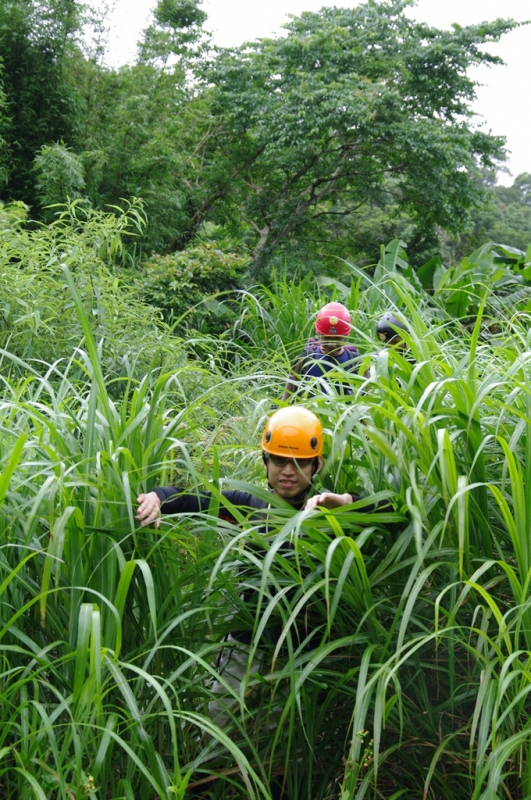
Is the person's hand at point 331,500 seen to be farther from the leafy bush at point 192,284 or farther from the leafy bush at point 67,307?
the leafy bush at point 192,284

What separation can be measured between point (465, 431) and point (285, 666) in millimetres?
826

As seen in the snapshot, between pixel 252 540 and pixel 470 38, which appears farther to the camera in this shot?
pixel 470 38

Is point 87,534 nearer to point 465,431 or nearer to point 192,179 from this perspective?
point 465,431

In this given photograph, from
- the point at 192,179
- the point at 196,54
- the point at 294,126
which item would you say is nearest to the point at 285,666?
the point at 294,126

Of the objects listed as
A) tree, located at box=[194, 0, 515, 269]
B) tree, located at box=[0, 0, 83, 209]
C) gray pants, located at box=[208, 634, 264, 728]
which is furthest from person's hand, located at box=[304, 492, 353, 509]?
tree, located at box=[194, 0, 515, 269]

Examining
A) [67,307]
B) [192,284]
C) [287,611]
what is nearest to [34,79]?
[192,284]

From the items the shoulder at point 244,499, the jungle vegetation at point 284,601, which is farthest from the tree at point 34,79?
the shoulder at point 244,499

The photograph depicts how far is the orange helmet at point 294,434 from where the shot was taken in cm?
273

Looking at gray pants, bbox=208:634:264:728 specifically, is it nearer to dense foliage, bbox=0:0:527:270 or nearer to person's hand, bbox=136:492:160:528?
person's hand, bbox=136:492:160:528

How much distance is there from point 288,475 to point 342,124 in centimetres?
993

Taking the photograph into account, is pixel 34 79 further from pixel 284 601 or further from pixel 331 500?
pixel 284 601

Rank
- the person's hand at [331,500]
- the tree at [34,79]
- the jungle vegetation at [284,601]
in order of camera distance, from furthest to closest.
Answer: the tree at [34,79], the person's hand at [331,500], the jungle vegetation at [284,601]

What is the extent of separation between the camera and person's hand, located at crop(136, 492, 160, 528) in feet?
8.21

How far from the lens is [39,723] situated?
7.66ft
